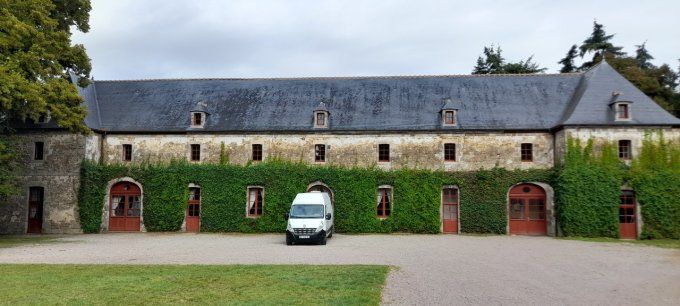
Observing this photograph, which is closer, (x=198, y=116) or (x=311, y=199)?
(x=311, y=199)

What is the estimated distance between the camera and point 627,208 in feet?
81.2

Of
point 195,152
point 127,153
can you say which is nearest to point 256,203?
point 195,152

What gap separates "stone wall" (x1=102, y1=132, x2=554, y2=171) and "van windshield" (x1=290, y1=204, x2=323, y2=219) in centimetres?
686

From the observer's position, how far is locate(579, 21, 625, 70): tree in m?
45.3

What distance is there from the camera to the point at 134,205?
27.5 m

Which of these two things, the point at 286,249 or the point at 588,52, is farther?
the point at 588,52

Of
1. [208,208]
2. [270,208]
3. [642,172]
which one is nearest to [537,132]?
A: [642,172]

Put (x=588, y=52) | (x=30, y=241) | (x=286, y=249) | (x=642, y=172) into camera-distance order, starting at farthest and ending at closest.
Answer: (x=588, y=52), (x=642, y=172), (x=30, y=241), (x=286, y=249)

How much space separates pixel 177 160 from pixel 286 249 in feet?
40.8

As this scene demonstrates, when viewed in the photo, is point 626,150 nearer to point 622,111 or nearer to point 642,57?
point 622,111

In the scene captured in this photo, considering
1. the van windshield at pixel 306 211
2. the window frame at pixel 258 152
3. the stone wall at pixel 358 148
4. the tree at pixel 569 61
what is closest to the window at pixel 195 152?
the stone wall at pixel 358 148

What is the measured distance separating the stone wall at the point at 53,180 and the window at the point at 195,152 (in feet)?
18.8

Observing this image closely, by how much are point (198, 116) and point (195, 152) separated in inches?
86.4

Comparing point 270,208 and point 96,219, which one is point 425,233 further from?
→ point 96,219
